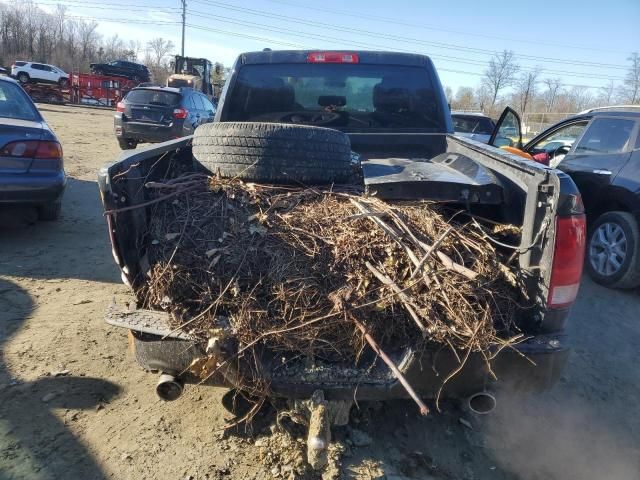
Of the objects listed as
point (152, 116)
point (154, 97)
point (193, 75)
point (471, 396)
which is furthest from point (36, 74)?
point (471, 396)

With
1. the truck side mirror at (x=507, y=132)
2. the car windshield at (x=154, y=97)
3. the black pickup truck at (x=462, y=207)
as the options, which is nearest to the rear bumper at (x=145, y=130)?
the car windshield at (x=154, y=97)

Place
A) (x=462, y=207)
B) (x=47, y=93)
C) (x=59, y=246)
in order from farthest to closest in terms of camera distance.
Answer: (x=47, y=93), (x=59, y=246), (x=462, y=207)

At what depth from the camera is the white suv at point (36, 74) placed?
34.3 meters

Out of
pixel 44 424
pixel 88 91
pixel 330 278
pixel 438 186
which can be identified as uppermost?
pixel 438 186

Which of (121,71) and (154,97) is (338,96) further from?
(121,71)

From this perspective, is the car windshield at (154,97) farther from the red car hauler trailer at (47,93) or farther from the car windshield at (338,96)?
the red car hauler trailer at (47,93)

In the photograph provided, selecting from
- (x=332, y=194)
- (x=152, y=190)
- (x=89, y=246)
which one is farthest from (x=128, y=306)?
(x=89, y=246)

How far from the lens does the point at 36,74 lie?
3484 cm

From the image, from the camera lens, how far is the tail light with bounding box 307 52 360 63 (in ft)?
13.4

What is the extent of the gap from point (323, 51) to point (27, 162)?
3413 millimetres

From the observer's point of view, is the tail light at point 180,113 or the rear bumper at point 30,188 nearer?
the rear bumper at point 30,188

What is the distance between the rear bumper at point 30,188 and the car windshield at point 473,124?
1067 centimetres

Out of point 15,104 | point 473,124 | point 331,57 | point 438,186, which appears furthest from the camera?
point 473,124

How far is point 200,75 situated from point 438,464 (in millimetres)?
29677
